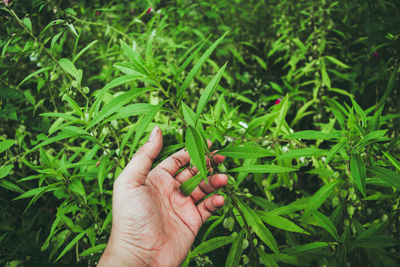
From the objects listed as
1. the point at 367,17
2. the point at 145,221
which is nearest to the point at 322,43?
the point at 367,17

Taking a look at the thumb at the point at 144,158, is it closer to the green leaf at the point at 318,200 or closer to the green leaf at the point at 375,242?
the green leaf at the point at 318,200

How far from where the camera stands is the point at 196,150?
34.6 inches

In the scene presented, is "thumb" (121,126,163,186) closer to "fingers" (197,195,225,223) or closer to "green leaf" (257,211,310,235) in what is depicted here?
"fingers" (197,195,225,223)

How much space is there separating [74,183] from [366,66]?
123 inches


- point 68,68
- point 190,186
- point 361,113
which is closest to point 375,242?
point 361,113

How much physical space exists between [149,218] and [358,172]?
1.02 meters

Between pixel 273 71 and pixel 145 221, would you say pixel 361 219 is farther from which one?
pixel 273 71

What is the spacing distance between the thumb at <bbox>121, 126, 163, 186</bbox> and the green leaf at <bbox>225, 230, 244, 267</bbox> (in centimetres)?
60

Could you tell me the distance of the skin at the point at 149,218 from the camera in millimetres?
1218

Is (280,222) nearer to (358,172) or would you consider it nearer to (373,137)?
(358,172)

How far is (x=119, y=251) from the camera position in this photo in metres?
1.22

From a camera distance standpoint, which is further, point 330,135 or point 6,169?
point 6,169

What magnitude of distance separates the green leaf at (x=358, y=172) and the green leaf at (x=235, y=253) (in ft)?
1.99

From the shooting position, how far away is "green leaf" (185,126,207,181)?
84cm
